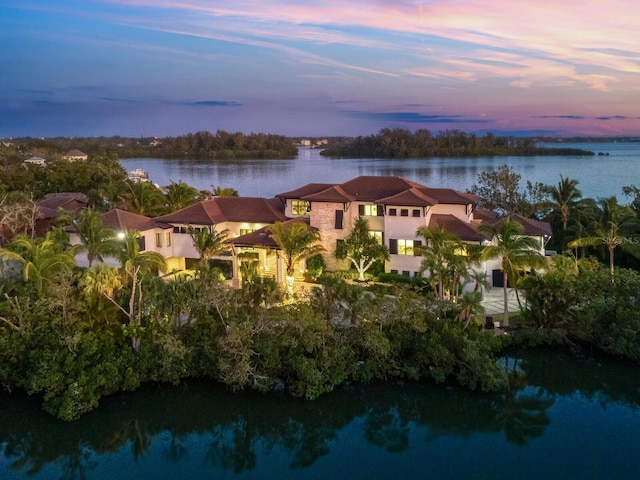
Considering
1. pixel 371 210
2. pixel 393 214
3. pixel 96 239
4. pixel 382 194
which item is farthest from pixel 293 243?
pixel 96 239

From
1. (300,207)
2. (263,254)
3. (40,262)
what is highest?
(300,207)

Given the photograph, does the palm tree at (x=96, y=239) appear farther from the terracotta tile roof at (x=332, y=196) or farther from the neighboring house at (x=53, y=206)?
the terracotta tile roof at (x=332, y=196)

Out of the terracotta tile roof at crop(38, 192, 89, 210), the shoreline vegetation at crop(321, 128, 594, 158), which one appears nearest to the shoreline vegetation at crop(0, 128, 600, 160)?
the shoreline vegetation at crop(321, 128, 594, 158)

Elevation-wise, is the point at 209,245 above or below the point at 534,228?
below

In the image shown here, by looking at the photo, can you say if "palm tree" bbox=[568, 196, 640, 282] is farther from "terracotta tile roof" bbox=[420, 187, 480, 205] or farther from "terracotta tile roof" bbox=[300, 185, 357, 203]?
"terracotta tile roof" bbox=[300, 185, 357, 203]

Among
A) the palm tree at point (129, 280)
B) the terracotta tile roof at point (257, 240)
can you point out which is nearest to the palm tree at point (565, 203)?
the terracotta tile roof at point (257, 240)

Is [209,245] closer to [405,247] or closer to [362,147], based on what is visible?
[405,247]

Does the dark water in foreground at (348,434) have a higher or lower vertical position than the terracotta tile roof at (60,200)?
lower
